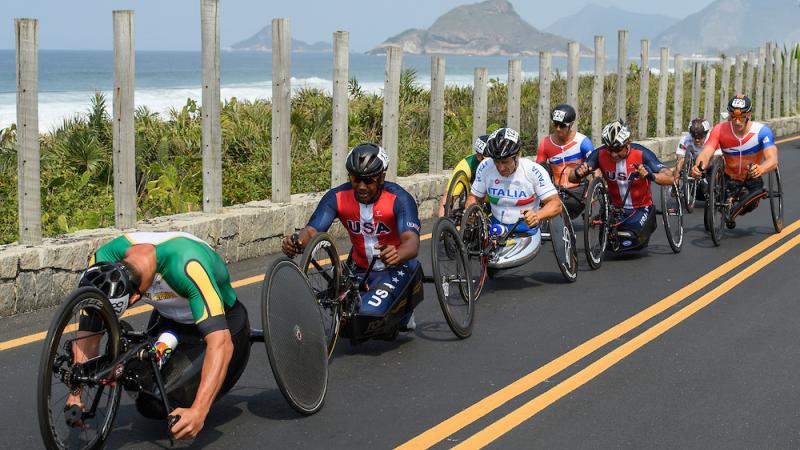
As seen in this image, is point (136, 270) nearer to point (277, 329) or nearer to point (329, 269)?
point (277, 329)

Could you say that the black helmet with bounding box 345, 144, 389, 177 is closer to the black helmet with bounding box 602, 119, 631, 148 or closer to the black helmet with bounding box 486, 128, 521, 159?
the black helmet with bounding box 486, 128, 521, 159

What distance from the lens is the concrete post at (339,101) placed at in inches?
575

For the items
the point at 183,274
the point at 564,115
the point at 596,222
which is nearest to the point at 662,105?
the point at 564,115

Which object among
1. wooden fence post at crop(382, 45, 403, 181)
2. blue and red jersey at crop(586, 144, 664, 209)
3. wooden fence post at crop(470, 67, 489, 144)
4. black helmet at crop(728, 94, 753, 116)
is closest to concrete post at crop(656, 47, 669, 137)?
wooden fence post at crop(470, 67, 489, 144)

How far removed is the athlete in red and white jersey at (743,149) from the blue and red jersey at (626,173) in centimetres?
155

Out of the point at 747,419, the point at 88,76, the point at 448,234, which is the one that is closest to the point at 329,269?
the point at 448,234

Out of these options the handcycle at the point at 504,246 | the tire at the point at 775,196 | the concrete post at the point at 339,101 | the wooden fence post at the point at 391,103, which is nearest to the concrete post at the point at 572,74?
the wooden fence post at the point at 391,103

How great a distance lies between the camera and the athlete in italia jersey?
8.72 meters

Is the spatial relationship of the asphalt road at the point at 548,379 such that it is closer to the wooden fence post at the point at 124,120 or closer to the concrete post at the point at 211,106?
the concrete post at the point at 211,106

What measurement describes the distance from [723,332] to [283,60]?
6191 mm

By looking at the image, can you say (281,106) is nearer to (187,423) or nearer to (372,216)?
(372,216)

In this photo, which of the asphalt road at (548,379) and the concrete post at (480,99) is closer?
the asphalt road at (548,379)

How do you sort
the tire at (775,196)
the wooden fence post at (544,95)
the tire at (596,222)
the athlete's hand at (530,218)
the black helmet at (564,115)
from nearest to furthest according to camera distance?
1. the athlete's hand at (530,218)
2. the tire at (596,222)
3. the black helmet at (564,115)
4. the tire at (775,196)
5. the wooden fence post at (544,95)

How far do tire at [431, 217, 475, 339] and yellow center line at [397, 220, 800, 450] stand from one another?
905 millimetres
